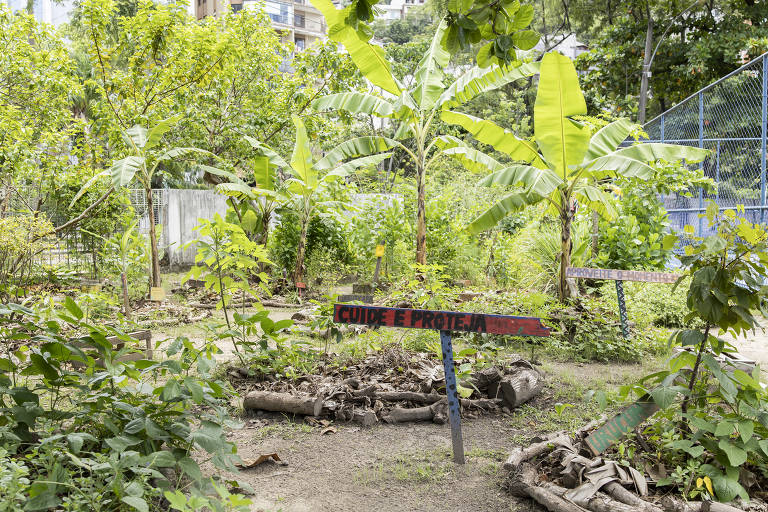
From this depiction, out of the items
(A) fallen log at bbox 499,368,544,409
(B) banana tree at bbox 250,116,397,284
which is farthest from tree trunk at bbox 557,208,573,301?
(B) banana tree at bbox 250,116,397,284

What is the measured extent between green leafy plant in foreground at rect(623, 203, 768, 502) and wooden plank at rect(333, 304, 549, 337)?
0.68 m

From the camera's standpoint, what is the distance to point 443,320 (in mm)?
3584

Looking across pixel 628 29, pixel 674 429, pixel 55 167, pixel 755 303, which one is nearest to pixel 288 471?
pixel 674 429

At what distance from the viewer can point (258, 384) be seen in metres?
5.00

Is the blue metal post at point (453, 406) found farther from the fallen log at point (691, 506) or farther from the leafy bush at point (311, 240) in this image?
the leafy bush at point (311, 240)

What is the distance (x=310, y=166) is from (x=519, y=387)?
6396mm

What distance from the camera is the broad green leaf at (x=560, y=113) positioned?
6703 millimetres

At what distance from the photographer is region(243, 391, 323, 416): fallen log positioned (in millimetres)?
4422

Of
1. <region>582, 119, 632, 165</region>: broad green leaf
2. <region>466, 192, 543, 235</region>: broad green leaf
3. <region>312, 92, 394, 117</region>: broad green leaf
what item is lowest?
<region>466, 192, 543, 235</region>: broad green leaf

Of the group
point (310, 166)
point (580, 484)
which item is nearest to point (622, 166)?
point (580, 484)

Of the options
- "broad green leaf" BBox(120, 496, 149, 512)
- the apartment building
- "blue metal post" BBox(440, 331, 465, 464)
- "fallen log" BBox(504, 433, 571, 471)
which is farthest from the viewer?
the apartment building

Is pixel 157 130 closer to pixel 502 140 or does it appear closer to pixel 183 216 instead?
pixel 502 140

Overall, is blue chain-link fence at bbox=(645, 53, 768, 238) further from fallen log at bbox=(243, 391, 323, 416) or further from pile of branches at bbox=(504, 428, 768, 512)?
fallen log at bbox=(243, 391, 323, 416)

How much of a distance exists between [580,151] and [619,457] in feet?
14.9
